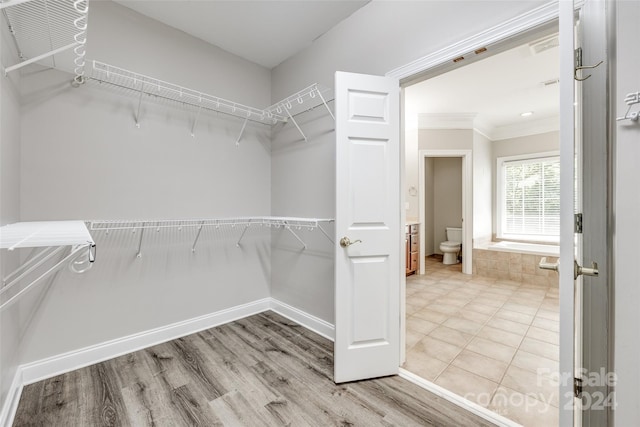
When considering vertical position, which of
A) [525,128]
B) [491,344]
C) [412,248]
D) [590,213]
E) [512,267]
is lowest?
[491,344]

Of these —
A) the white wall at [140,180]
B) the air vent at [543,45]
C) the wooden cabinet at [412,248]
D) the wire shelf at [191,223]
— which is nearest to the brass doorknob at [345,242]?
the wire shelf at [191,223]

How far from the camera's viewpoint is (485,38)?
1517 millimetres

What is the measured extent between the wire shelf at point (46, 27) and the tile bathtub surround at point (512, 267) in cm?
550

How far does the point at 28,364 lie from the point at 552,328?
4404 mm

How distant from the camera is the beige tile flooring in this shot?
5.57ft

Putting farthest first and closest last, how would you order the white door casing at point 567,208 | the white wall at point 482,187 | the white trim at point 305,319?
the white wall at point 482,187 → the white trim at point 305,319 → the white door casing at point 567,208

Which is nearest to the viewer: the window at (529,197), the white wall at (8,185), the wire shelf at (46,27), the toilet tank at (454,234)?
the wire shelf at (46,27)

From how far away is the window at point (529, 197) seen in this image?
5.00 metres

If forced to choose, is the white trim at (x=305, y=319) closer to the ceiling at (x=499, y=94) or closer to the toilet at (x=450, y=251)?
the ceiling at (x=499, y=94)

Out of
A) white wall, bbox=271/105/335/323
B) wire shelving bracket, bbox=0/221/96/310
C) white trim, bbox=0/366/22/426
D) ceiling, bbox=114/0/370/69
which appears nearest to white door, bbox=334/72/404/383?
white wall, bbox=271/105/335/323

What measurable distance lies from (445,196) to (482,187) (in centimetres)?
122

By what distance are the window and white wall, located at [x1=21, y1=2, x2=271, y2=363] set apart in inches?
203

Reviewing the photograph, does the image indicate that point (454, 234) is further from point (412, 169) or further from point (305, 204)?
point (305, 204)

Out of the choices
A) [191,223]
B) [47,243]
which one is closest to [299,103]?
[191,223]
